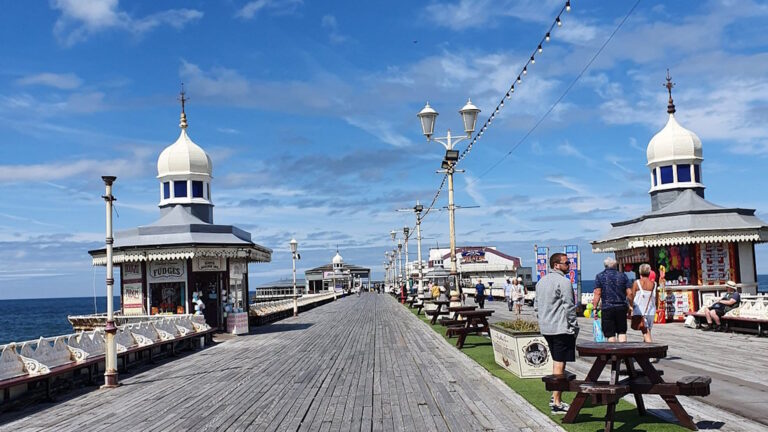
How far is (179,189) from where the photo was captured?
97.1ft

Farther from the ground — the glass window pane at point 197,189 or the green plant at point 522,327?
the glass window pane at point 197,189

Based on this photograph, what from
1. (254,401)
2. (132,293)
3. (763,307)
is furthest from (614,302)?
(132,293)

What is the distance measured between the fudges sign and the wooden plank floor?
7.84 m

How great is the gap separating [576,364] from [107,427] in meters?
8.04

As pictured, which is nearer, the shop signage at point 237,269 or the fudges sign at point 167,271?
the fudges sign at point 167,271

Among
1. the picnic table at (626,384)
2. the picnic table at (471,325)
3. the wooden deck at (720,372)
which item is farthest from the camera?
the picnic table at (471,325)

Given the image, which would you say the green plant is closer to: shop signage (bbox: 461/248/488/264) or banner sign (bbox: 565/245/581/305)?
banner sign (bbox: 565/245/581/305)

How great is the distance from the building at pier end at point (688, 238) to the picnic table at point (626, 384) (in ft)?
55.6

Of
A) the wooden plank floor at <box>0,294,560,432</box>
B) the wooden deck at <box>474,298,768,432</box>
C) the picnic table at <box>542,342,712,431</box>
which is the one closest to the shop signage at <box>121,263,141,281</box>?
the wooden plank floor at <box>0,294,560,432</box>

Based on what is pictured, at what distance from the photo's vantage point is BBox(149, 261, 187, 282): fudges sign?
25438mm

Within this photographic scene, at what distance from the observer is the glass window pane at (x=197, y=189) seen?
29.7 metres

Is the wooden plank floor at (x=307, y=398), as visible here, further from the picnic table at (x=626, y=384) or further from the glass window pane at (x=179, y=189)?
the glass window pane at (x=179, y=189)

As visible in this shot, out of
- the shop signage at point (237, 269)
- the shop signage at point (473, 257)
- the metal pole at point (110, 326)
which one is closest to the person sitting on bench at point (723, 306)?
the metal pole at point (110, 326)

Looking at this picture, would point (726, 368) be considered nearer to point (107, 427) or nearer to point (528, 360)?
point (528, 360)
